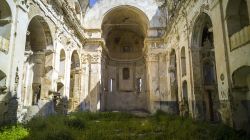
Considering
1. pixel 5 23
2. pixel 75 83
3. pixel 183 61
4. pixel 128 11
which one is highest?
pixel 128 11

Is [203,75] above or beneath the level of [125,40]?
beneath

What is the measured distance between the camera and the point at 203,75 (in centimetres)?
1371

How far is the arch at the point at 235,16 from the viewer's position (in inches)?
361

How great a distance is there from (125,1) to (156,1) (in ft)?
10.4

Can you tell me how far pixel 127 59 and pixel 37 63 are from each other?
53.7ft

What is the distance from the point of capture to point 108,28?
26.4 meters

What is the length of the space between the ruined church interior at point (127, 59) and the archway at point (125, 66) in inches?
4.8

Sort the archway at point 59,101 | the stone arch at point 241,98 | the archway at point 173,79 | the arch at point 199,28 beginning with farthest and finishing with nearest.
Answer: the archway at point 173,79
the archway at point 59,101
the arch at point 199,28
the stone arch at point 241,98

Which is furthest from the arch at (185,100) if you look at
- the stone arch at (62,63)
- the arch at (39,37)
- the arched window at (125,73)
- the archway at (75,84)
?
the arched window at (125,73)

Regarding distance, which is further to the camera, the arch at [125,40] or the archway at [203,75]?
the arch at [125,40]

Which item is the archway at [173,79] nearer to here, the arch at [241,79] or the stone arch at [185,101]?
the stone arch at [185,101]

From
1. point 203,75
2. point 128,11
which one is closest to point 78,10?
point 128,11

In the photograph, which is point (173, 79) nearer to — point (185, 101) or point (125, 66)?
point (185, 101)

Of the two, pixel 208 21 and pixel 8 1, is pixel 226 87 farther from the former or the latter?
pixel 8 1
